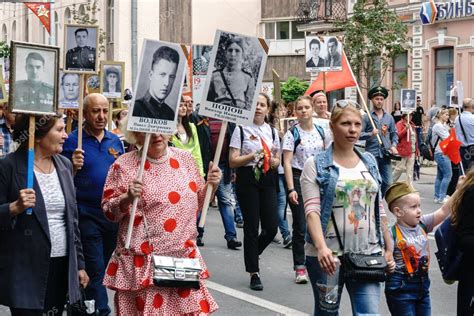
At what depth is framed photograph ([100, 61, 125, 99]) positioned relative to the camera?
16.8 meters

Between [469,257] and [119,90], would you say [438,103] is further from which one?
[469,257]

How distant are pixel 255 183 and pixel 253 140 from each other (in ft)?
1.35

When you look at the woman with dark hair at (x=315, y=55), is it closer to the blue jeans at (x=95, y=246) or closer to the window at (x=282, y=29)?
the blue jeans at (x=95, y=246)

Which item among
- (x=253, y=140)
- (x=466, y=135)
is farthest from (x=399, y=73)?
(x=253, y=140)

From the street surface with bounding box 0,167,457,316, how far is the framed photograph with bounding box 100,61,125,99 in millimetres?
3865

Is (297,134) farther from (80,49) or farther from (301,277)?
(80,49)

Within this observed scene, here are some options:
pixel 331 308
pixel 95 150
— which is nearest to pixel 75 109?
pixel 95 150

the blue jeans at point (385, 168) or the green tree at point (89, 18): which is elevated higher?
the green tree at point (89, 18)

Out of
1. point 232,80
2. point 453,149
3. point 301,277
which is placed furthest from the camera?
point 453,149

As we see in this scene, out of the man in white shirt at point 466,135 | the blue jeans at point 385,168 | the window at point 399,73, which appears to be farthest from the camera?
the window at point 399,73

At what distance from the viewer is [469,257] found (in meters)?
6.42

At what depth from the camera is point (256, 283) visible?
10.4 m

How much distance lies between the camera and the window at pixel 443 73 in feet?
121

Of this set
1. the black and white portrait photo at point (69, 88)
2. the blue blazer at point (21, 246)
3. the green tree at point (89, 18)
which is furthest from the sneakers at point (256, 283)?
the green tree at point (89, 18)
